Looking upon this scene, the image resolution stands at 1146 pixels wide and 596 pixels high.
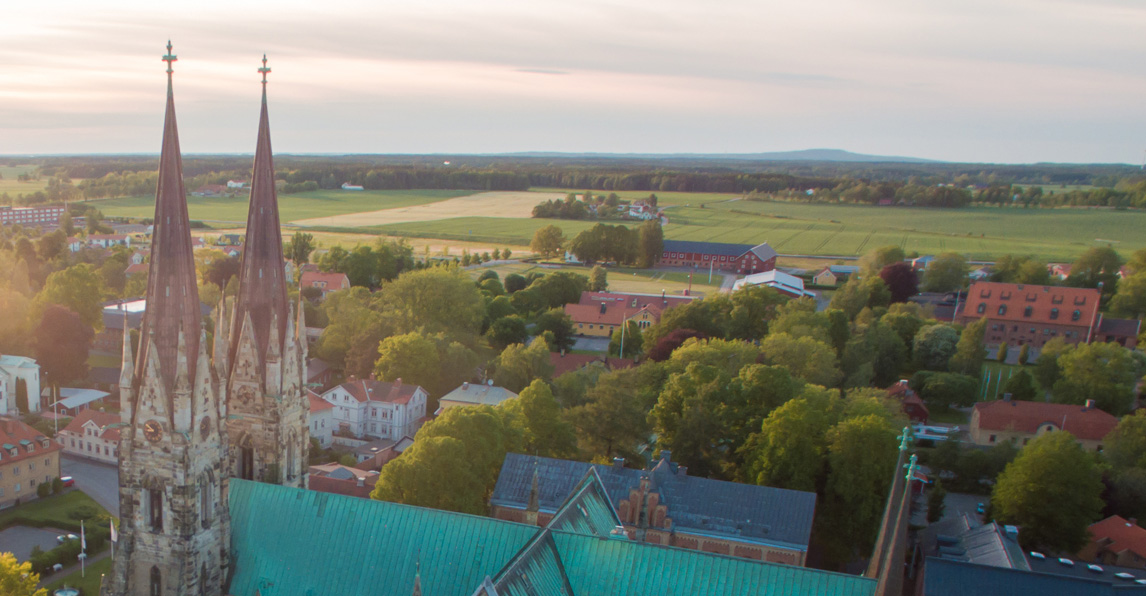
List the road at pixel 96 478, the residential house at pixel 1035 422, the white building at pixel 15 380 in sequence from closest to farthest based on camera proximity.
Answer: the road at pixel 96 478 → the residential house at pixel 1035 422 → the white building at pixel 15 380

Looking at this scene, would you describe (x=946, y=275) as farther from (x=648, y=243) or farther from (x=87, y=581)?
(x=87, y=581)

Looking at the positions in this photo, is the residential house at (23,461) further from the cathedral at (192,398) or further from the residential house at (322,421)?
the cathedral at (192,398)

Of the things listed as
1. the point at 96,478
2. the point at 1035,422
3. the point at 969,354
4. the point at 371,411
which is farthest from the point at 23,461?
the point at 969,354

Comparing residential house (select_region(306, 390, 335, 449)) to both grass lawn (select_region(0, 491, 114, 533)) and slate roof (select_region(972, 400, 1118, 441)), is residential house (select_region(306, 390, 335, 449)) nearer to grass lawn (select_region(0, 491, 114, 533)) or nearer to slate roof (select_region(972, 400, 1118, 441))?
grass lawn (select_region(0, 491, 114, 533))

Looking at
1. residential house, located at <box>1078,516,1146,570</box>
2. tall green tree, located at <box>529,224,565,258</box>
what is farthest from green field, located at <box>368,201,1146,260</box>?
residential house, located at <box>1078,516,1146,570</box>

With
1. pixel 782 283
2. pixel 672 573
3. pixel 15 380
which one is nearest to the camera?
pixel 672 573

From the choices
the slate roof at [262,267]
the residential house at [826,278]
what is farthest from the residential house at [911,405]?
the residential house at [826,278]
